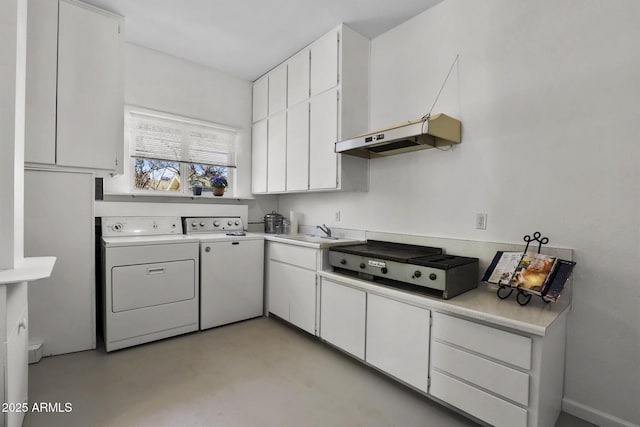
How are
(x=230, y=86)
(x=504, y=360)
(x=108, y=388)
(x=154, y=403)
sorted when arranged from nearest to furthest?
(x=504, y=360) → (x=154, y=403) → (x=108, y=388) → (x=230, y=86)

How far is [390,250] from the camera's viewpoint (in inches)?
96.7

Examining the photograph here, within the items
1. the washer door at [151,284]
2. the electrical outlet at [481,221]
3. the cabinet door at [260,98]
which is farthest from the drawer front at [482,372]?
the cabinet door at [260,98]

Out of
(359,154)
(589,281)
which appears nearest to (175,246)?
(359,154)

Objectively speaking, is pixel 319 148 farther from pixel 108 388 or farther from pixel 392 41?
pixel 108 388

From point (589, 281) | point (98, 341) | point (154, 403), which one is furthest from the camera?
point (98, 341)

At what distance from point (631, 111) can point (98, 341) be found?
4077 mm

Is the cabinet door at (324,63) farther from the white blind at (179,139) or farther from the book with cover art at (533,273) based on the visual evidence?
the book with cover art at (533,273)

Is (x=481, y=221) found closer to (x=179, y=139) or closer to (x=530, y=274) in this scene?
(x=530, y=274)

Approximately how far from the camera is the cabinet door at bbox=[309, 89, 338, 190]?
9.04 ft

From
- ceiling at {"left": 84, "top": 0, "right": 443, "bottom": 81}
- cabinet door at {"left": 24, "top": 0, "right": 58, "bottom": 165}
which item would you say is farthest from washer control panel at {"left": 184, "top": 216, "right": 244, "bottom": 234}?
ceiling at {"left": 84, "top": 0, "right": 443, "bottom": 81}

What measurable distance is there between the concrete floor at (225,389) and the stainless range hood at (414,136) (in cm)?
171

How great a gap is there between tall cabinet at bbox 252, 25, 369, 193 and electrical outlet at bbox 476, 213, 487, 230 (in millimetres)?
1065

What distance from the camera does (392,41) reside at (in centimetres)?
272

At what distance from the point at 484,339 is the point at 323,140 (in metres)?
2.04
